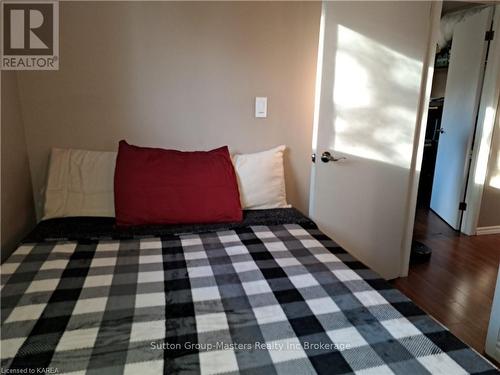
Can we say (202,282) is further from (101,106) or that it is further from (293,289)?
(101,106)

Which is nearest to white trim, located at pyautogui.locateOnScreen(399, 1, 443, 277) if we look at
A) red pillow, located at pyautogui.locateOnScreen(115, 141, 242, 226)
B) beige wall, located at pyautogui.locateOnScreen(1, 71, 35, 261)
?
red pillow, located at pyautogui.locateOnScreen(115, 141, 242, 226)

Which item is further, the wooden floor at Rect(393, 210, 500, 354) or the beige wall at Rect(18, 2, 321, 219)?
the wooden floor at Rect(393, 210, 500, 354)

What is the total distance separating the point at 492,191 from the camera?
11.1 ft

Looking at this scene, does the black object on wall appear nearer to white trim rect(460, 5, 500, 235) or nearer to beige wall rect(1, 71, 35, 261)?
white trim rect(460, 5, 500, 235)

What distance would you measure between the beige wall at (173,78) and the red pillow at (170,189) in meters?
0.26

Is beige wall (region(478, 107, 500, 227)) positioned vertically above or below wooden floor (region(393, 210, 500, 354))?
above

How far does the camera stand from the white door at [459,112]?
326 centimetres

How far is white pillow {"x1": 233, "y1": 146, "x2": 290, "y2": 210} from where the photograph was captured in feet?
6.43

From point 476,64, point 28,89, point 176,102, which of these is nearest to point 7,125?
point 28,89

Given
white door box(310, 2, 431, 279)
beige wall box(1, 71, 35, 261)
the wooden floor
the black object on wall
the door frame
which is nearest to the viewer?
beige wall box(1, 71, 35, 261)

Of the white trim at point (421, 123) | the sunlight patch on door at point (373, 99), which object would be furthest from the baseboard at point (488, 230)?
the sunlight patch on door at point (373, 99)

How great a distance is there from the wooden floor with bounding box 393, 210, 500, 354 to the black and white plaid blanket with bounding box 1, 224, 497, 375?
1.18m

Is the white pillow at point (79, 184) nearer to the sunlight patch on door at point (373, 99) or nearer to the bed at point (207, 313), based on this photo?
the bed at point (207, 313)

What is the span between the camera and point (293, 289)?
1.13m
